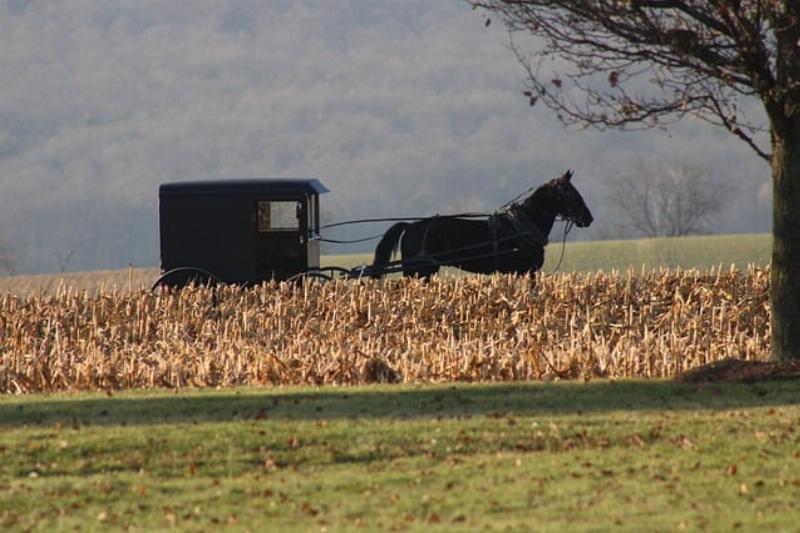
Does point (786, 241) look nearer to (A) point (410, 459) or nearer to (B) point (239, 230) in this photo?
(A) point (410, 459)

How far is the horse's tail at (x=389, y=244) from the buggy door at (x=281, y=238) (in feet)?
4.65

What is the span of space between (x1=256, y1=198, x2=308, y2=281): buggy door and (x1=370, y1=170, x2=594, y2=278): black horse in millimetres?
1422

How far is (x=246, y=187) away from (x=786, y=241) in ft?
41.9

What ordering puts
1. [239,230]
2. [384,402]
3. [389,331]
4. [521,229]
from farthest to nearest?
[239,230] → [521,229] → [389,331] → [384,402]

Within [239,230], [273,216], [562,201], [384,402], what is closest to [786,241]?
[384,402]

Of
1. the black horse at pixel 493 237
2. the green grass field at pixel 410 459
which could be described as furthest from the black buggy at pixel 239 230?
the green grass field at pixel 410 459

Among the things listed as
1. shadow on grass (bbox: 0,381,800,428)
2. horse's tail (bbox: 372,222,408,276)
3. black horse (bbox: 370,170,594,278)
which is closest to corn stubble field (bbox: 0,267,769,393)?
shadow on grass (bbox: 0,381,800,428)

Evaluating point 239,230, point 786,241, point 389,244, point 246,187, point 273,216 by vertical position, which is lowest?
point 786,241

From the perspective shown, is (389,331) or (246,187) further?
(246,187)

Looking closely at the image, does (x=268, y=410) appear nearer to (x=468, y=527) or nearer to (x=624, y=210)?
(x=468, y=527)

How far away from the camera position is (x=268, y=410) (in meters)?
15.0

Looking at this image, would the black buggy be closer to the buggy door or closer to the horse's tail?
the buggy door

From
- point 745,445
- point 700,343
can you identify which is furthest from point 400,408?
point 700,343

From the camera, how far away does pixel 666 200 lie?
149 metres
